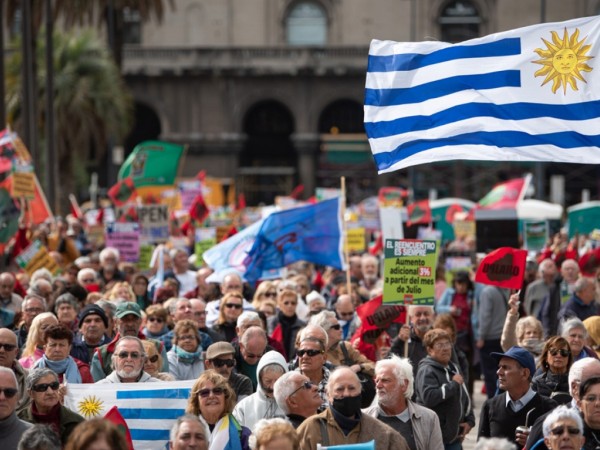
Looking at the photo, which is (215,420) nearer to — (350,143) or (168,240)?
(168,240)

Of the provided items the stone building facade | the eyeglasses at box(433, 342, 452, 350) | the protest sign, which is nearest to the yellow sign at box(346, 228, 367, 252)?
the protest sign

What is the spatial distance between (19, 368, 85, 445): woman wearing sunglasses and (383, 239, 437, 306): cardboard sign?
4.26 m

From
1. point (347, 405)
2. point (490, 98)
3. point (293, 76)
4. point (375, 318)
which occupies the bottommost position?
point (375, 318)

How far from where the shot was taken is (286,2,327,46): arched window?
60562 mm

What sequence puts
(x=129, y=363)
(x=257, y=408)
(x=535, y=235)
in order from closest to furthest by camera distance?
(x=257, y=408) < (x=129, y=363) < (x=535, y=235)

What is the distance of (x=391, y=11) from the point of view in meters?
59.8

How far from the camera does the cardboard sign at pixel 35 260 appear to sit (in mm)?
18516

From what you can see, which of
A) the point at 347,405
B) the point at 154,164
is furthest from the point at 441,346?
the point at 154,164

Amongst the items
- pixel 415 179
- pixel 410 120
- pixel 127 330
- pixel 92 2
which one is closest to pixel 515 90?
pixel 410 120

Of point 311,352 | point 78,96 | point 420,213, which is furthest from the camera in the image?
point 78,96

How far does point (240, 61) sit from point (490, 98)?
49126 mm

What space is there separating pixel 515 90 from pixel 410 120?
2.52ft

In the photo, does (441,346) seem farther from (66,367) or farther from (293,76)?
(293,76)

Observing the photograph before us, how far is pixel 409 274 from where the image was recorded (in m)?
12.5
